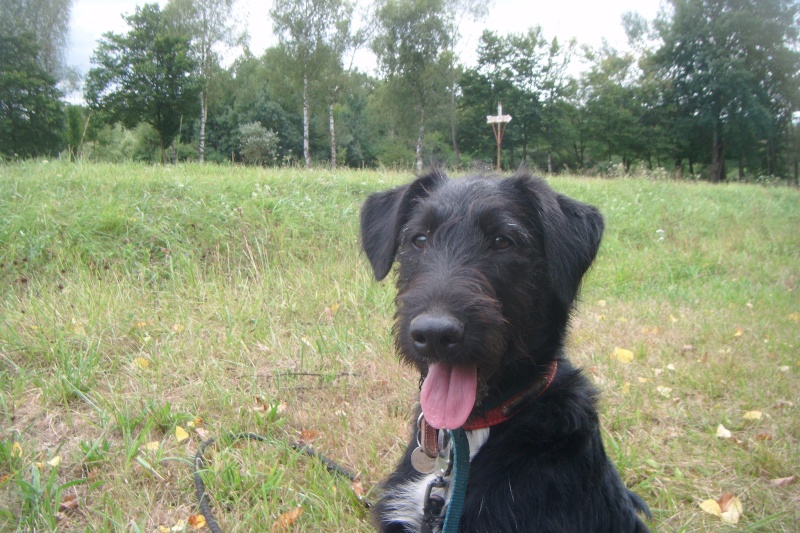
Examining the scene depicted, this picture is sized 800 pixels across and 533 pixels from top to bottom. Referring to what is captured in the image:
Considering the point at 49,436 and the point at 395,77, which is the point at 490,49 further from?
the point at 49,436

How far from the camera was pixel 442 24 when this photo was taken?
33906 millimetres

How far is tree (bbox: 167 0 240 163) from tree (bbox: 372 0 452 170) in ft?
31.8

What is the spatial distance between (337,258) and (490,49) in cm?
4188

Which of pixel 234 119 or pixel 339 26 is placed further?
pixel 234 119

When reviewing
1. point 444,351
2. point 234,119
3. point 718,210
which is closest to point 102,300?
point 444,351

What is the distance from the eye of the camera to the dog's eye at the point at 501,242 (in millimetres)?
2125

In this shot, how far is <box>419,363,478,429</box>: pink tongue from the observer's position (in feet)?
5.87

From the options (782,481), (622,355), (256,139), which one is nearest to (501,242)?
(782,481)

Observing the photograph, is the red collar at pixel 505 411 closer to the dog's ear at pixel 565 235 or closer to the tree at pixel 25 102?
the dog's ear at pixel 565 235

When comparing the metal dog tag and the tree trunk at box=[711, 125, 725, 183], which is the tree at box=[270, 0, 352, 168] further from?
the metal dog tag

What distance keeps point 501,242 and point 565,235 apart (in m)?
0.27

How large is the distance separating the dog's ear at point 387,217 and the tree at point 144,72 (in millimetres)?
29623

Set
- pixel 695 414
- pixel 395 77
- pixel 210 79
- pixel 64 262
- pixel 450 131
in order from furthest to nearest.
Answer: pixel 450 131
pixel 395 77
pixel 210 79
pixel 64 262
pixel 695 414

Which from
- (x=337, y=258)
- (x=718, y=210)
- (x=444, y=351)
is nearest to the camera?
(x=444, y=351)
